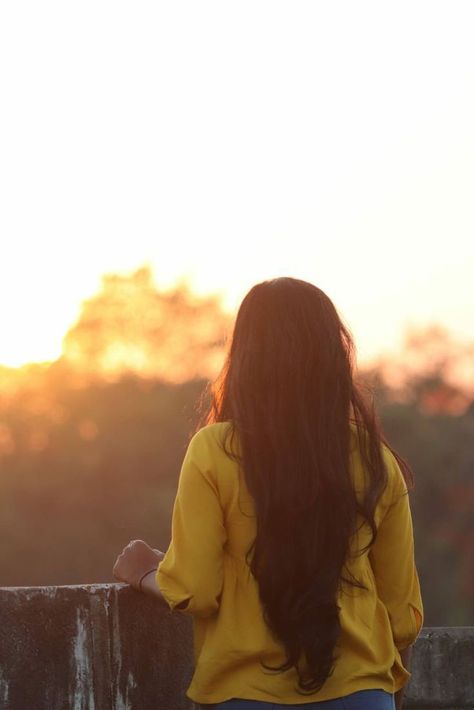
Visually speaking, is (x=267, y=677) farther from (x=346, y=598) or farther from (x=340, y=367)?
(x=340, y=367)

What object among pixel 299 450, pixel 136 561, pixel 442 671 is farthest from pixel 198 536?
pixel 442 671

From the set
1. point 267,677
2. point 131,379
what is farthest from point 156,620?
point 131,379

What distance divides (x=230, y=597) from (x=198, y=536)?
0.50ft

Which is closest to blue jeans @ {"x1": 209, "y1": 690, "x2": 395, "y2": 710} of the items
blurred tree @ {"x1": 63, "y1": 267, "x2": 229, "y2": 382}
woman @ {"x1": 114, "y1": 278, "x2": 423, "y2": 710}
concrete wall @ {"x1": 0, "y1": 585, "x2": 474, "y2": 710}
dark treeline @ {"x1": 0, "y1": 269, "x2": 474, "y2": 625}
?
woman @ {"x1": 114, "y1": 278, "x2": 423, "y2": 710}

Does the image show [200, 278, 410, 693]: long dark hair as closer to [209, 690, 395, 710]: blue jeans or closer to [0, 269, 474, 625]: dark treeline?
[209, 690, 395, 710]: blue jeans

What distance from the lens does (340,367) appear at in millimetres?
3018

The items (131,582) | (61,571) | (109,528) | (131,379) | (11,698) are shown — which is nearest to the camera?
(131,582)

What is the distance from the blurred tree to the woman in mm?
42116

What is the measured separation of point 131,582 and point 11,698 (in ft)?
2.03

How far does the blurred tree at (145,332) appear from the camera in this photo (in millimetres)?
46719

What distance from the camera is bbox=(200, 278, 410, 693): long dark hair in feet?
9.34

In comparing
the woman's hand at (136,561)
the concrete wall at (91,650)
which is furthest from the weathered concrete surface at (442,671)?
the woman's hand at (136,561)

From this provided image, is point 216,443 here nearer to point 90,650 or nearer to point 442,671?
point 90,650

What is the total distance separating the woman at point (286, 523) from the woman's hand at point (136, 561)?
1.30 feet
